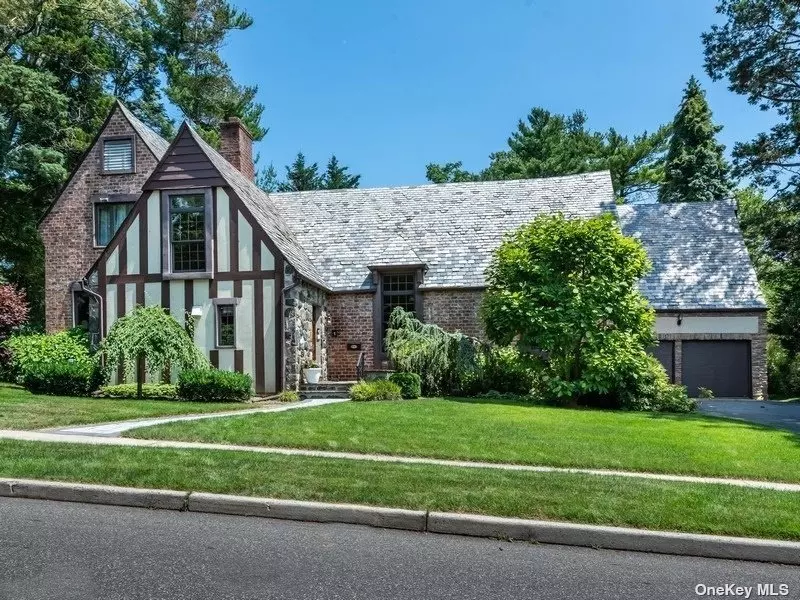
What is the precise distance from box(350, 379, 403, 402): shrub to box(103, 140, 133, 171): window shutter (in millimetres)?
12065

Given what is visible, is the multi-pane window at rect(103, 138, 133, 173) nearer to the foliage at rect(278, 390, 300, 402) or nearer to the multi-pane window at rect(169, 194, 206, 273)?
the multi-pane window at rect(169, 194, 206, 273)

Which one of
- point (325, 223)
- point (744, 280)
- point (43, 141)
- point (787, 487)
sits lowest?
point (787, 487)

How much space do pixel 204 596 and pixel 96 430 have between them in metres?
6.71

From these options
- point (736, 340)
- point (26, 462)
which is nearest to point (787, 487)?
point (26, 462)

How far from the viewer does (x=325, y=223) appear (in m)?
21.2

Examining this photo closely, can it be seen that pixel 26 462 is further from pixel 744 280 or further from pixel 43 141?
pixel 43 141

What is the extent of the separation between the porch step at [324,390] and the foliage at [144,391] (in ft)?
10.5

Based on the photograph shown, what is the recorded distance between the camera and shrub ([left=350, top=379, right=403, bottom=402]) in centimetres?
1447

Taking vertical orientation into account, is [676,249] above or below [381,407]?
above

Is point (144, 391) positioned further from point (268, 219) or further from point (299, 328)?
point (268, 219)

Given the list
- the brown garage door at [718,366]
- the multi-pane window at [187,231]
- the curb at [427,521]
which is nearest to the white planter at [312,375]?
the multi-pane window at [187,231]

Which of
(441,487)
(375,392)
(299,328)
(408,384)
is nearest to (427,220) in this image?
(299,328)

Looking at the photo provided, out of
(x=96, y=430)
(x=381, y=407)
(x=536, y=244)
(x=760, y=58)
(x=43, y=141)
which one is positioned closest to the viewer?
(x=96, y=430)

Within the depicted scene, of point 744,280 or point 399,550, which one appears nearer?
point 399,550
